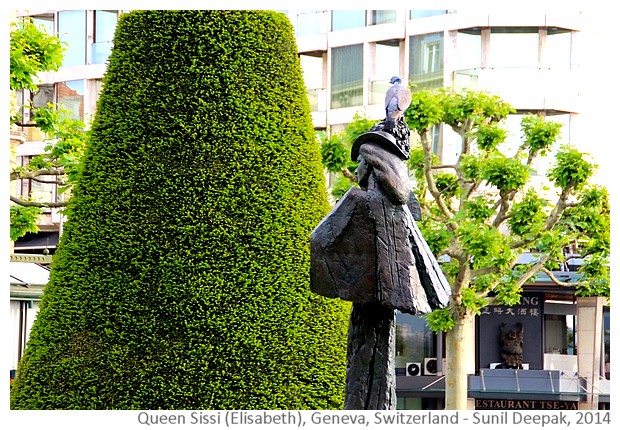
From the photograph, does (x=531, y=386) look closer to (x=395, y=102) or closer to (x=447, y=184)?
(x=447, y=184)

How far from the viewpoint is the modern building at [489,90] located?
25219 millimetres

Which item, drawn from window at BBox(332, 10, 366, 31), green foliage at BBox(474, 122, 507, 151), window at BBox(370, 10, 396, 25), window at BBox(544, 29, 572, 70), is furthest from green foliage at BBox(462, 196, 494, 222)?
window at BBox(332, 10, 366, 31)

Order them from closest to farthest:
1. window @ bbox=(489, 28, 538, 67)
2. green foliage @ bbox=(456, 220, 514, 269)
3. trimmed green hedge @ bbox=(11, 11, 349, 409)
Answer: trimmed green hedge @ bbox=(11, 11, 349, 409) < green foliage @ bbox=(456, 220, 514, 269) < window @ bbox=(489, 28, 538, 67)

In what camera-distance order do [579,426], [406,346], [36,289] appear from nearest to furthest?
[579,426] < [36,289] < [406,346]

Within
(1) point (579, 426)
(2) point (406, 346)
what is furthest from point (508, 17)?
(1) point (579, 426)

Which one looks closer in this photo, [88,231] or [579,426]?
[88,231]

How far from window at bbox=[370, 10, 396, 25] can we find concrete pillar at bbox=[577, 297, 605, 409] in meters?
8.99

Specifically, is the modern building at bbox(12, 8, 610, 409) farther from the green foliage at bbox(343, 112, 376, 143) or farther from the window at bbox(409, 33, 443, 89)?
the green foliage at bbox(343, 112, 376, 143)

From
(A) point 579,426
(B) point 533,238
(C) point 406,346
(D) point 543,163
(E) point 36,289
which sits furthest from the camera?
(C) point 406,346

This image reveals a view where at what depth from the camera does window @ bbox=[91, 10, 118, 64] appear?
3070 centimetres

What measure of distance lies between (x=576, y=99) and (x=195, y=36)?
16.5 meters

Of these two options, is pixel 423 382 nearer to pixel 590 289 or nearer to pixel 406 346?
pixel 406 346

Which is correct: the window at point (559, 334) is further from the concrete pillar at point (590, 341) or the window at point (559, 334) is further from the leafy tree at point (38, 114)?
the leafy tree at point (38, 114)

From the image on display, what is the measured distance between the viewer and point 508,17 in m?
25.5
